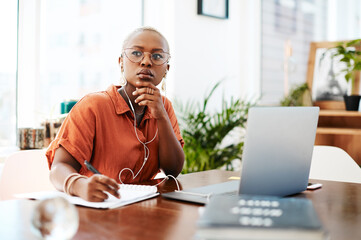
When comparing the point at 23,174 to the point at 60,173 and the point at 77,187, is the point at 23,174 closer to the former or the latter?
the point at 60,173

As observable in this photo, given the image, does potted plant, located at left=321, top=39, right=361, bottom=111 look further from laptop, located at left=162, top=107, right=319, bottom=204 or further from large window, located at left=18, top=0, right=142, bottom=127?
laptop, located at left=162, top=107, right=319, bottom=204

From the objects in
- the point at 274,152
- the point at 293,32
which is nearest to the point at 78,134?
the point at 274,152

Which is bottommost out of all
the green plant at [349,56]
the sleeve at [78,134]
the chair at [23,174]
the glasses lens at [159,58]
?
the chair at [23,174]

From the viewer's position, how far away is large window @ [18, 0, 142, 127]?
2.68m

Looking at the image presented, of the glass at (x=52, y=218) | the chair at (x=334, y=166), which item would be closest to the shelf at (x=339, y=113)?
the chair at (x=334, y=166)

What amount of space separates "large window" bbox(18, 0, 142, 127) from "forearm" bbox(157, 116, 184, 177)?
105 centimetres

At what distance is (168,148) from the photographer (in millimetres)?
1752

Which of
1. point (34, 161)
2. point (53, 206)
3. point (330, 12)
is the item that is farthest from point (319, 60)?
point (53, 206)

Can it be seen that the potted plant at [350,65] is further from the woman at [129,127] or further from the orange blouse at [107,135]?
the orange blouse at [107,135]

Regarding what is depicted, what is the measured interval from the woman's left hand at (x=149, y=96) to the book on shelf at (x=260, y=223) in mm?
931

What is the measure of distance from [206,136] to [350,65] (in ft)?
3.70

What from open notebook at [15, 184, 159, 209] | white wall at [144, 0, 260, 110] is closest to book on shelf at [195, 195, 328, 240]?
open notebook at [15, 184, 159, 209]

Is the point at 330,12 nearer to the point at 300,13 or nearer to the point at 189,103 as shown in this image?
the point at 300,13

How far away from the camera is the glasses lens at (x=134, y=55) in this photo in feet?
5.44
